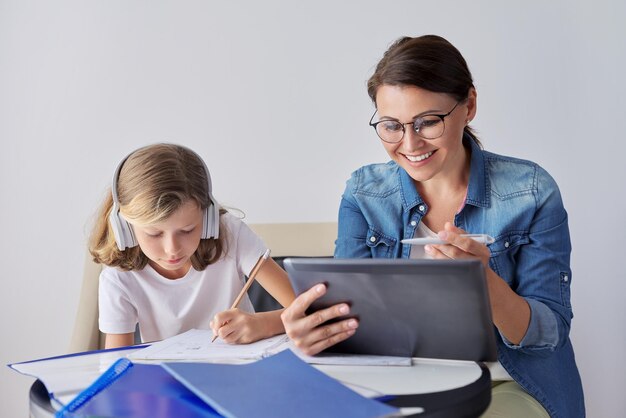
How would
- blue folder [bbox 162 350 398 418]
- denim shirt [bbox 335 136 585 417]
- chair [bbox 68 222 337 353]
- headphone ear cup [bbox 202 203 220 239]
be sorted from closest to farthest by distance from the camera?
blue folder [bbox 162 350 398 418]
denim shirt [bbox 335 136 585 417]
headphone ear cup [bbox 202 203 220 239]
chair [bbox 68 222 337 353]

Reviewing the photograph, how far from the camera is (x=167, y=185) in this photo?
4.83ft

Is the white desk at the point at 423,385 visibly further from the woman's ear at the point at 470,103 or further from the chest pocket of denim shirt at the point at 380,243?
the woman's ear at the point at 470,103

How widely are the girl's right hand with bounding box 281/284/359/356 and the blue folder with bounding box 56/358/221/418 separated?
8.2 inches

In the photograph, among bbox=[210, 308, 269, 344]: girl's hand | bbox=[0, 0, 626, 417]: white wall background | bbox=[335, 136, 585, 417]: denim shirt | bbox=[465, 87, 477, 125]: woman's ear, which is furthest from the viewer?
bbox=[0, 0, 626, 417]: white wall background

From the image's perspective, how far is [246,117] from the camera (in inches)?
88.0

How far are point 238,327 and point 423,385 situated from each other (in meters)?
0.40

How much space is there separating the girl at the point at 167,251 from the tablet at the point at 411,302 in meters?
0.31

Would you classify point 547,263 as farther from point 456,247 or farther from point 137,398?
point 137,398

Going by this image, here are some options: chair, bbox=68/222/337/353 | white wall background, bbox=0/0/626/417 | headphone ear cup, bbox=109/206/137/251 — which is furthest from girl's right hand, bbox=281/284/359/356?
white wall background, bbox=0/0/626/417

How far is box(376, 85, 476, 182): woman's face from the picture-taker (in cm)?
134

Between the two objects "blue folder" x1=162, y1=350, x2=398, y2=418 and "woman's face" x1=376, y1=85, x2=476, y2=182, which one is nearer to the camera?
"blue folder" x1=162, y1=350, x2=398, y2=418

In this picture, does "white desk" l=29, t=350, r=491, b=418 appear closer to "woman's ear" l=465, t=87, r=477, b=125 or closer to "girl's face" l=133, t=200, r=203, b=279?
"girl's face" l=133, t=200, r=203, b=279

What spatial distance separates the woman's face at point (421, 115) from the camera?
134 centimetres

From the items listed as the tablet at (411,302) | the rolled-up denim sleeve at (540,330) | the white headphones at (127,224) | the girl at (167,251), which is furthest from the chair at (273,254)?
the tablet at (411,302)
